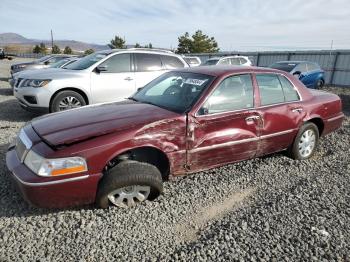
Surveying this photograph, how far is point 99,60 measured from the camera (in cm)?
707

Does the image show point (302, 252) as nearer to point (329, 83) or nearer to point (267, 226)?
point (267, 226)

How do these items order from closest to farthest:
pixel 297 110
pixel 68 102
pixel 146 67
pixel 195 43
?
pixel 297 110, pixel 68 102, pixel 146 67, pixel 195 43

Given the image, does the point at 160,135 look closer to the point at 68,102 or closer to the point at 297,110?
the point at 297,110

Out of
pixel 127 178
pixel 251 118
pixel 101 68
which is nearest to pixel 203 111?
pixel 251 118

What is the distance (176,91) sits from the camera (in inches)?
155

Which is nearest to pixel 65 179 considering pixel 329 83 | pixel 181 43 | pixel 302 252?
pixel 302 252

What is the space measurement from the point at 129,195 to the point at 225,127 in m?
1.42

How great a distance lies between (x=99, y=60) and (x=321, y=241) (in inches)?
238

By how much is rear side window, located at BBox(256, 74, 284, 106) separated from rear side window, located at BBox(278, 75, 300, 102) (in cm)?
8

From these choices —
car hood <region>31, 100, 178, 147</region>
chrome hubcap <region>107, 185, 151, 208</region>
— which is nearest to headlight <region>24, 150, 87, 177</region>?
car hood <region>31, 100, 178, 147</region>

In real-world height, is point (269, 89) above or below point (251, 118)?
above

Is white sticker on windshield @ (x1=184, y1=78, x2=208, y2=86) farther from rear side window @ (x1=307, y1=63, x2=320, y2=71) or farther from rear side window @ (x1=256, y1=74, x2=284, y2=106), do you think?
rear side window @ (x1=307, y1=63, x2=320, y2=71)

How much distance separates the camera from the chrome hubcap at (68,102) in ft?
21.9

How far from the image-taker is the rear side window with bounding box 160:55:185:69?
767 centimetres
